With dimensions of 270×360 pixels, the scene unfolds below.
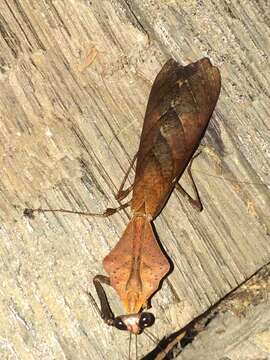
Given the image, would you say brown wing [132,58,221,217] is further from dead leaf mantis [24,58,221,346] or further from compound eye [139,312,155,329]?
compound eye [139,312,155,329]

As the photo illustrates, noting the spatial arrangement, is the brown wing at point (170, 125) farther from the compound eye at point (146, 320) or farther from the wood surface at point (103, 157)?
the compound eye at point (146, 320)

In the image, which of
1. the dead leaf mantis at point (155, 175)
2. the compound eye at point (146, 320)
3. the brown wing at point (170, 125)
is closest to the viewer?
the compound eye at point (146, 320)

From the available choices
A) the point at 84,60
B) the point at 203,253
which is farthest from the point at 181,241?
the point at 84,60

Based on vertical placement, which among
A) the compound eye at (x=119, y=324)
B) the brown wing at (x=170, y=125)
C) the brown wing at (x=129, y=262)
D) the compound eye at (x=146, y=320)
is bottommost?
the compound eye at (x=146, y=320)

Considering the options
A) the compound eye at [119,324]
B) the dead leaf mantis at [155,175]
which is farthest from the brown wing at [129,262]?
the compound eye at [119,324]

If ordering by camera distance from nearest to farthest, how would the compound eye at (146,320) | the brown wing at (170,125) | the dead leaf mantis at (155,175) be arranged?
1. the compound eye at (146,320)
2. the dead leaf mantis at (155,175)
3. the brown wing at (170,125)

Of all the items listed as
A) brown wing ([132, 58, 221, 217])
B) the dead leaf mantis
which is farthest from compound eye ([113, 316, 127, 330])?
brown wing ([132, 58, 221, 217])

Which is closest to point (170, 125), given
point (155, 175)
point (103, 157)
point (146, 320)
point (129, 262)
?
point (155, 175)
